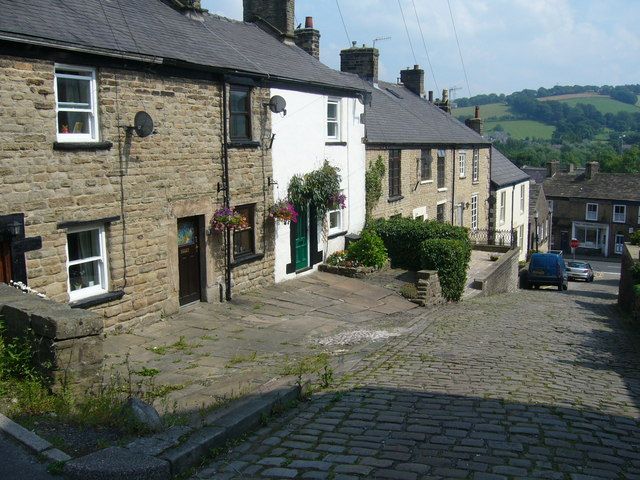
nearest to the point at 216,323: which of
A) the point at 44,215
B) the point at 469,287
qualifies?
the point at 44,215

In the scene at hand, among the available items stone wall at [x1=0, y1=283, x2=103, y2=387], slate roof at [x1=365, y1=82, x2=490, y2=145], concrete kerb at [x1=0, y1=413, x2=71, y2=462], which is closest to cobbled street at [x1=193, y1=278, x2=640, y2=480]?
concrete kerb at [x1=0, y1=413, x2=71, y2=462]

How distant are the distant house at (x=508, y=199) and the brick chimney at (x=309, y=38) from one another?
58.4 feet

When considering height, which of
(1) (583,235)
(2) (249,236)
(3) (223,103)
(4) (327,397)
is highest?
(3) (223,103)

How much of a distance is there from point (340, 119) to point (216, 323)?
956cm

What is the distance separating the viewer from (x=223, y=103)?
1479cm

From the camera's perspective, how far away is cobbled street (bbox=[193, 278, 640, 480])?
5.63 metres

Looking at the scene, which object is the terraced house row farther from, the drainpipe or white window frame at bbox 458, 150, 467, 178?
white window frame at bbox 458, 150, 467, 178

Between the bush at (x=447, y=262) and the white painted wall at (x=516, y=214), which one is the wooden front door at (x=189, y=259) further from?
the white painted wall at (x=516, y=214)

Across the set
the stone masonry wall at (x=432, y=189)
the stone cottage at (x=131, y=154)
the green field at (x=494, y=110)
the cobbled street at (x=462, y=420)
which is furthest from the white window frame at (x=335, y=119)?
the green field at (x=494, y=110)

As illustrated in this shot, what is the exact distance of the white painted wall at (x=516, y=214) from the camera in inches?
1575

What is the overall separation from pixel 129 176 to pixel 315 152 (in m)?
7.73

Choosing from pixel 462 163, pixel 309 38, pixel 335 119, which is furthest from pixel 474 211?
pixel 335 119

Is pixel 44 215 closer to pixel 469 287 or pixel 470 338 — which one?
pixel 470 338

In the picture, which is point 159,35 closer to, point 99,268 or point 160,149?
point 160,149
